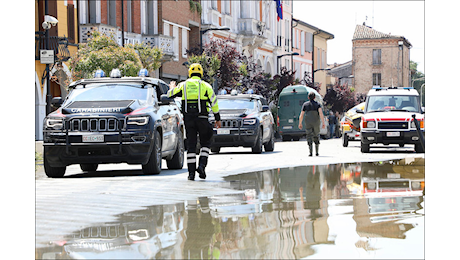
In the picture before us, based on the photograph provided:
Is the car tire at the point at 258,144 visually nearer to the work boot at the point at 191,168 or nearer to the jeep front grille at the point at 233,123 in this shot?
the jeep front grille at the point at 233,123

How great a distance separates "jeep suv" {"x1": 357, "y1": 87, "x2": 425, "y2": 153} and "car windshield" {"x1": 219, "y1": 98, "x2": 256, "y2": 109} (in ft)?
11.0

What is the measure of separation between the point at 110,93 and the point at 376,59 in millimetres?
92451

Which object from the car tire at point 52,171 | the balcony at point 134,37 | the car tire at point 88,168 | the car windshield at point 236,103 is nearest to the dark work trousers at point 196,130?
the car tire at point 52,171

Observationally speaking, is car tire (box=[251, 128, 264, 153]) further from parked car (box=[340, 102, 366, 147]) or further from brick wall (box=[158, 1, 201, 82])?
brick wall (box=[158, 1, 201, 82])

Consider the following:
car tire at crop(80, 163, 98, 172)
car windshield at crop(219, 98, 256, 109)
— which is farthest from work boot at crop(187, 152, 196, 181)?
car windshield at crop(219, 98, 256, 109)

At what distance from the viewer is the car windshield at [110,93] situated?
14844mm

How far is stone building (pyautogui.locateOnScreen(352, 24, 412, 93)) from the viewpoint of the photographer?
10394cm

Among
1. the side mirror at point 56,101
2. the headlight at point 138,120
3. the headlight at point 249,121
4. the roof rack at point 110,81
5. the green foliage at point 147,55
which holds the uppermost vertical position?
the green foliage at point 147,55

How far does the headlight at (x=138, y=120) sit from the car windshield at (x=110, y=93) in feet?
2.66

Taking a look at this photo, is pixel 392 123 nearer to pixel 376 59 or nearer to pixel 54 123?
pixel 54 123
